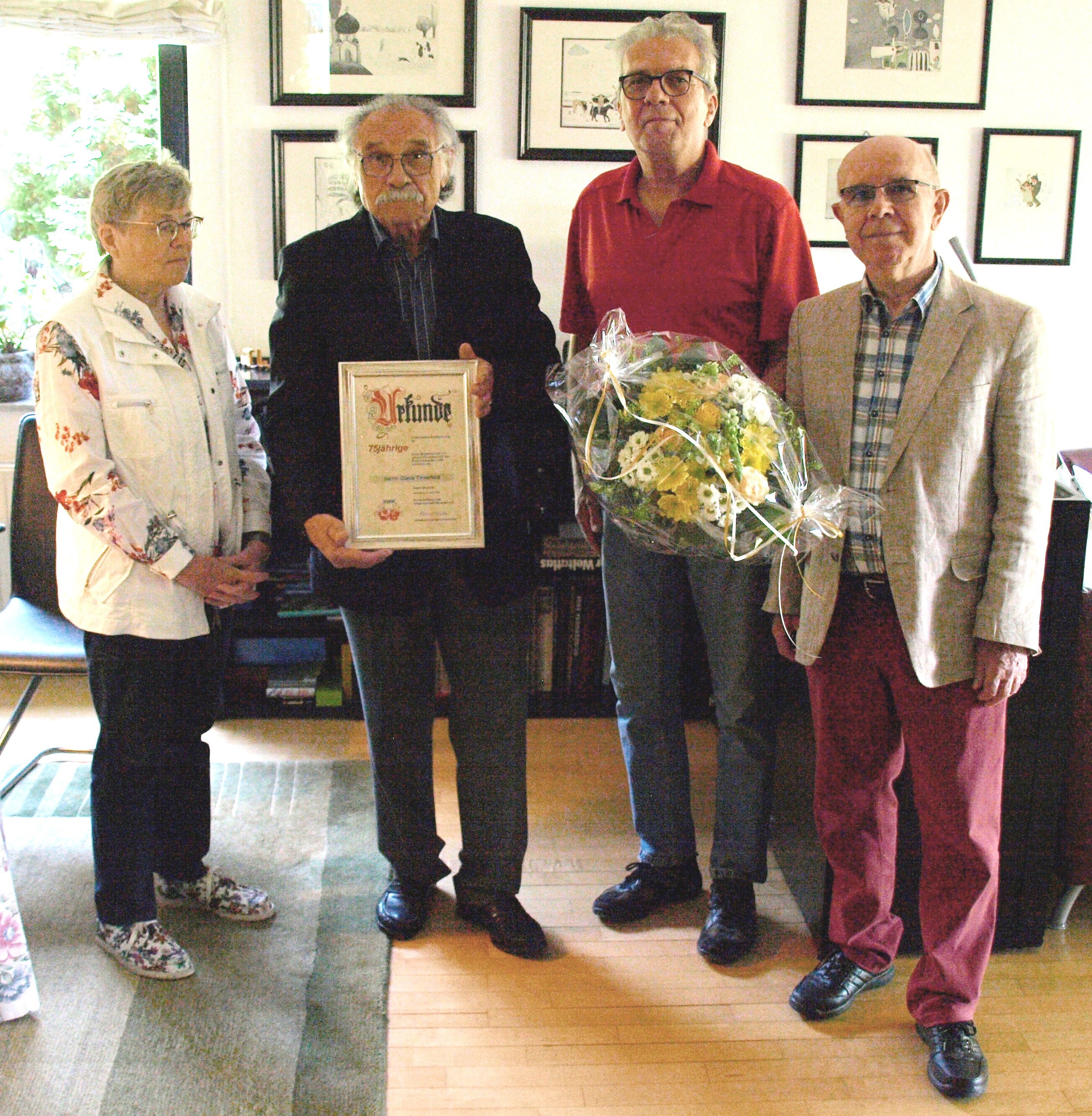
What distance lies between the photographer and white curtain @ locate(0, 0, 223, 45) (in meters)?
3.16

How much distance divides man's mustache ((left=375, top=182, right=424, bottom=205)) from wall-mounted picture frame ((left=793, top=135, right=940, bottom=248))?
1.78 metres

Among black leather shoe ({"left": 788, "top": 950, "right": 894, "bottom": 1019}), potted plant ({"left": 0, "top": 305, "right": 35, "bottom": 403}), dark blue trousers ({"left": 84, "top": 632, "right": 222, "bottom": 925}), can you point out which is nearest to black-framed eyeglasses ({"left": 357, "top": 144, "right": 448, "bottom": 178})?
dark blue trousers ({"left": 84, "top": 632, "right": 222, "bottom": 925})

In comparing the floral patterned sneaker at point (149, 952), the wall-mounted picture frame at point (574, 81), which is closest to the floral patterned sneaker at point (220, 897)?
the floral patterned sneaker at point (149, 952)

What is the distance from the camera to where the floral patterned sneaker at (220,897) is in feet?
7.75

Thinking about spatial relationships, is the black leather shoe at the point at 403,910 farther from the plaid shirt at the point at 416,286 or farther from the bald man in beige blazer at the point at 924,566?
the plaid shirt at the point at 416,286

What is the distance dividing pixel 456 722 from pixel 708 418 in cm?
88

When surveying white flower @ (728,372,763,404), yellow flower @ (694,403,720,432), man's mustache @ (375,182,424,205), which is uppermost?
man's mustache @ (375,182,424,205)

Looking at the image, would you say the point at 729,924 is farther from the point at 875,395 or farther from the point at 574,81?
the point at 574,81

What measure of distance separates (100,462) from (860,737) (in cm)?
143

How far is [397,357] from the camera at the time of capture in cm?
202

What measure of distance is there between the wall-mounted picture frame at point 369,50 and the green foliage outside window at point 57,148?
494 millimetres

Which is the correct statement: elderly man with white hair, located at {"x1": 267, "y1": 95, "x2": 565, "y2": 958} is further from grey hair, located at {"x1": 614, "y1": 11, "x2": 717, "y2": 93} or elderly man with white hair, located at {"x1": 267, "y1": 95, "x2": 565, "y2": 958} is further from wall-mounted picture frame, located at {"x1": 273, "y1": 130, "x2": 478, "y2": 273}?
wall-mounted picture frame, located at {"x1": 273, "y1": 130, "x2": 478, "y2": 273}

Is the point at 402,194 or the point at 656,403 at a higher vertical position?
the point at 402,194

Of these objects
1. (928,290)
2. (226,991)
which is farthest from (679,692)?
(226,991)
